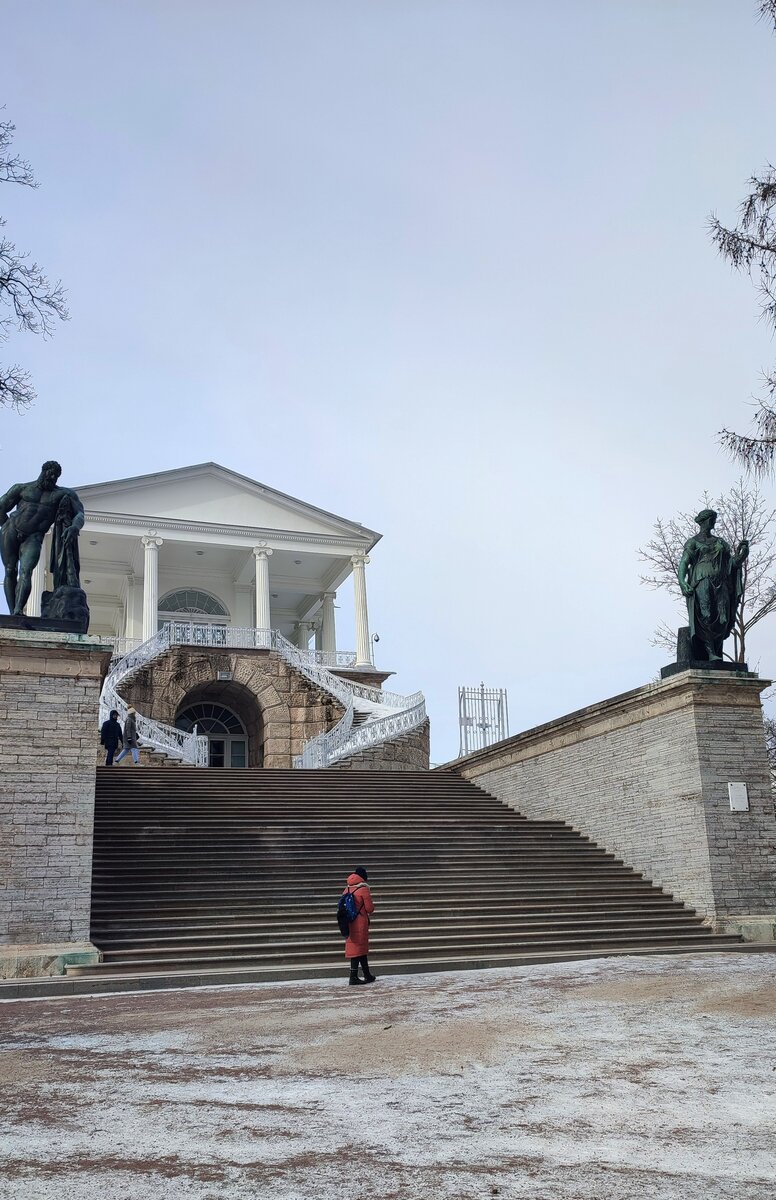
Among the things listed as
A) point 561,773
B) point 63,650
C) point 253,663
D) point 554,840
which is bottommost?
point 554,840

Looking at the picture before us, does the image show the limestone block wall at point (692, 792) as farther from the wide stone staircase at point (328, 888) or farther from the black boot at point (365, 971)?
the black boot at point (365, 971)

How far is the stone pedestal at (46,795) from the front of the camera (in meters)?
10.8

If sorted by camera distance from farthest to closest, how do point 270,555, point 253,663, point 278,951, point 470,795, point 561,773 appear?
point 270,555 < point 253,663 < point 470,795 < point 561,773 < point 278,951

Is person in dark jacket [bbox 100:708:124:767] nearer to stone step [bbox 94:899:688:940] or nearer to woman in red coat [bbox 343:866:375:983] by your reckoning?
stone step [bbox 94:899:688:940]

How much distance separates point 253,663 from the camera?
31.0 metres

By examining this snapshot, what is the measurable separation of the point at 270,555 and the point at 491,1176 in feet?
111

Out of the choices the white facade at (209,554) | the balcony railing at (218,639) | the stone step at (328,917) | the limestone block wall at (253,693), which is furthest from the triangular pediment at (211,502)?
the stone step at (328,917)

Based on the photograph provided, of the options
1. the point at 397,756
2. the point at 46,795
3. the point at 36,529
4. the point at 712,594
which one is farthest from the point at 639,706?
the point at 397,756

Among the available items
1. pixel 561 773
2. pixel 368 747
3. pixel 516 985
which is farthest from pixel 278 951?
pixel 368 747

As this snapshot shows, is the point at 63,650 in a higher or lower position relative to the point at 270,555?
lower

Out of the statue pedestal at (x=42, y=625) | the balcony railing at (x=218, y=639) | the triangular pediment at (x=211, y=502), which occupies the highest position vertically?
the triangular pediment at (x=211, y=502)

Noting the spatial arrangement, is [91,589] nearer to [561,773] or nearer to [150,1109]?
[561,773]

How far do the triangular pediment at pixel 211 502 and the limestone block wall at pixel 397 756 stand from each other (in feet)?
39.1

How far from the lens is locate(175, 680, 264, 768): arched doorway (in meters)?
31.1
